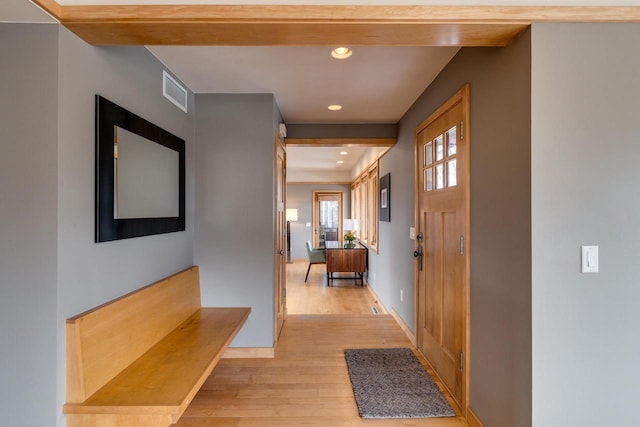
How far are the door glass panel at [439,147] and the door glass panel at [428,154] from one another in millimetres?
114

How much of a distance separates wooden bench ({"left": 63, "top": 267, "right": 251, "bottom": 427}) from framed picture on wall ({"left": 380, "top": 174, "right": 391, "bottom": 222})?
103 inches

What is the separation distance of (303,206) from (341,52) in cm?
761

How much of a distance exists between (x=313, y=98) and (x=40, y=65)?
2036mm

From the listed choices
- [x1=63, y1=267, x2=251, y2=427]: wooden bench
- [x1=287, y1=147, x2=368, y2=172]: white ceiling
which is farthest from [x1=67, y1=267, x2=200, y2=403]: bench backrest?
[x1=287, y1=147, x2=368, y2=172]: white ceiling

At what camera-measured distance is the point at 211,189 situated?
2.93 metres

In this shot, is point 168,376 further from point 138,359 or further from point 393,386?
point 393,386

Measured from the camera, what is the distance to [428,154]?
2799mm

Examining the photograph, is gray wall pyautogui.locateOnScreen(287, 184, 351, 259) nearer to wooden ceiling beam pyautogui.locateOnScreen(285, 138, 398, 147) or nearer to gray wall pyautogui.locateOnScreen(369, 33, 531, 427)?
wooden ceiling beam pyautogui.locateOnScreen(285, 138, 398, 147)

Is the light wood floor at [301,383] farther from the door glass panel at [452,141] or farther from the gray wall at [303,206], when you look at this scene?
the gray wall at [303,206]

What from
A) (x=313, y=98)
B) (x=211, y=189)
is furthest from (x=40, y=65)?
(x=313, y=98)

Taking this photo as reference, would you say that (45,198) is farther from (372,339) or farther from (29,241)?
(372,339)

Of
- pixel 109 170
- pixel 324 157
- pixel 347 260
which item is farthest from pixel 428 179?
pixel 324 157

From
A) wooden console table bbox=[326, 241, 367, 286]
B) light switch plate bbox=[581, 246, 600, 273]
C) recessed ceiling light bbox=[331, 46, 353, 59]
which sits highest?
recessed ceiling light bbox=[331, 46, 353, 59]

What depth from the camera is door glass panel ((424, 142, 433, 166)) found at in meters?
A: 2.71
